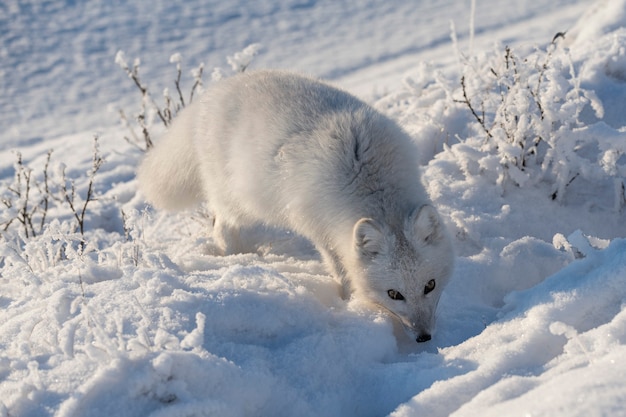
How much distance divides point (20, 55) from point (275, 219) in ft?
31.2

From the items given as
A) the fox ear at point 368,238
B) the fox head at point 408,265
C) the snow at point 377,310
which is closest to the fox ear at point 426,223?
the fox head at point 408,265

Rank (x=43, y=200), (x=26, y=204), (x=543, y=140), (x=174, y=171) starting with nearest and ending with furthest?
(x=174, y=171)
(x=543, y=140)
(x=26, y=204)
(x=43, y=200)

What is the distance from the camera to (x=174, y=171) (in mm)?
4309

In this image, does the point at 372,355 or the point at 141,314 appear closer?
the point at 141,314

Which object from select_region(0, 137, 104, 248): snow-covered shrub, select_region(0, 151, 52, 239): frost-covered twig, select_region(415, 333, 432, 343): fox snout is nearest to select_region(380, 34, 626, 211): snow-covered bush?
select_region(415, 333, 432, 343): fox snout

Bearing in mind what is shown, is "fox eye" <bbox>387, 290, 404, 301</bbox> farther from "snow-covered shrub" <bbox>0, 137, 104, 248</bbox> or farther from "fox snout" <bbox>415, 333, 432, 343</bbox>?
"snow-covered shrub" <bbox>0, 137, 104, 248</bbox>

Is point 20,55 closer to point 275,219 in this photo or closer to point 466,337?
point 275,219

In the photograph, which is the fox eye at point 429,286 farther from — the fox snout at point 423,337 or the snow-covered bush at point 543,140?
the snow-covered bush at point 543,140

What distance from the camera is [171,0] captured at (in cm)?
1429

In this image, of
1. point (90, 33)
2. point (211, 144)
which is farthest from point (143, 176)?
point (90, 33)

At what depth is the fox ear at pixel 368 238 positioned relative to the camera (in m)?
3.09

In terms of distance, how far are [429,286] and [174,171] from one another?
1.85 metres

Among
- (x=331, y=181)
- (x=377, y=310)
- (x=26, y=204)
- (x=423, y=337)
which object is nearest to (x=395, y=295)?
(x=377, y=310)

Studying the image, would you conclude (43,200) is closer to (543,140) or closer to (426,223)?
(426,223)
